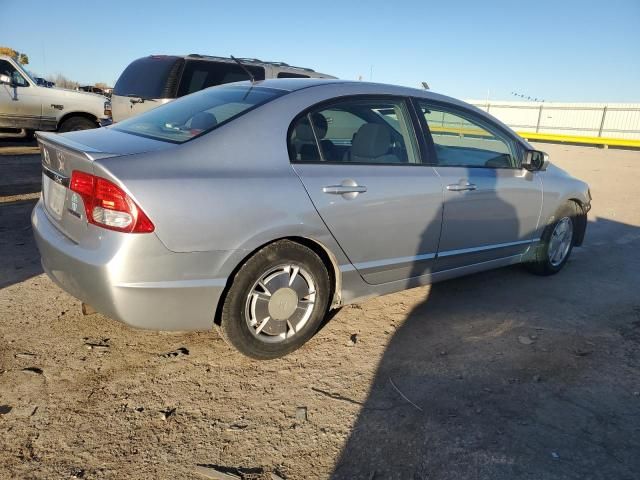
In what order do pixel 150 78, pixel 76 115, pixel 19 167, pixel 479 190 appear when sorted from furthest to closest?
pixel 76 115 → pixel 19 167 → pixel 150 78 → pixel 479 190

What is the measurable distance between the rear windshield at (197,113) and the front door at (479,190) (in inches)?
50.8

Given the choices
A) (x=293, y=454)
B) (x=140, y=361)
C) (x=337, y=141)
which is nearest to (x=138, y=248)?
(x=140, y=361)

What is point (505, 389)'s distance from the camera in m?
2.80

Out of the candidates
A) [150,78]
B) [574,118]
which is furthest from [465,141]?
[574,118]

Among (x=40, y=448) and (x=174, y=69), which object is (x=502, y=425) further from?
(x=174, y=69)

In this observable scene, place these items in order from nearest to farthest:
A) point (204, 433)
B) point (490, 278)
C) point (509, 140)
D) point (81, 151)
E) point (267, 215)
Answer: point (204, 433), point (81, 151), point (267, 215), point (509, 140), point (490, 278)

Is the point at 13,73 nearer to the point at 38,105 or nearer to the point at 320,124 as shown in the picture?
the point at 38,105

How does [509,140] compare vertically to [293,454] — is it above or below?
above

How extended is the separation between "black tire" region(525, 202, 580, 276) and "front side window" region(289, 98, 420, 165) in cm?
188

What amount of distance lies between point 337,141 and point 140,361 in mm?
1843

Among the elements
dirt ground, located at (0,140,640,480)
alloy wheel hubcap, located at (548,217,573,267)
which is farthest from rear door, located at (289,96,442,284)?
alloy wheel hubcap, located at (548,217,573,267)

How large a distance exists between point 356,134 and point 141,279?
1.72 metres

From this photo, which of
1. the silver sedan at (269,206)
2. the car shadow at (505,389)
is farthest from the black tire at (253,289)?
the car shadow at (505,389)

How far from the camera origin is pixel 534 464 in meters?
2.19
